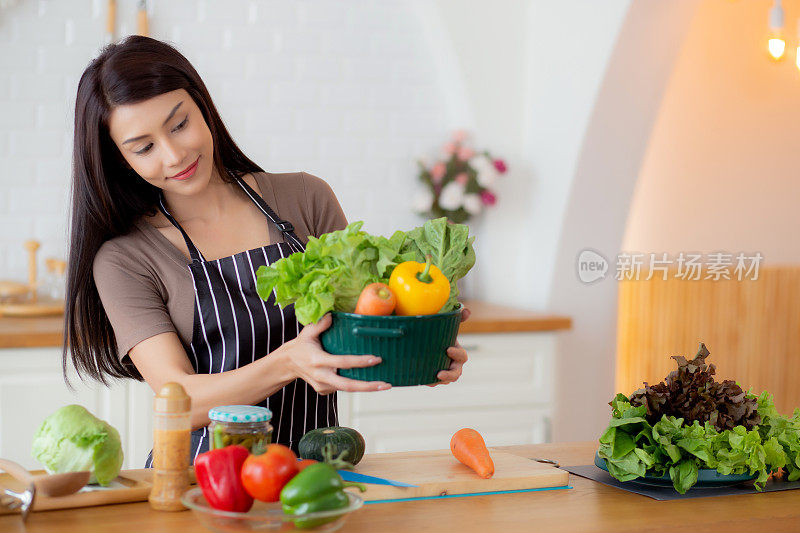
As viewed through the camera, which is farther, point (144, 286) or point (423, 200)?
point (423, 200)

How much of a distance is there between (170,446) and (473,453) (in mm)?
610

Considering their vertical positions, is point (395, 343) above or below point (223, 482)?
above

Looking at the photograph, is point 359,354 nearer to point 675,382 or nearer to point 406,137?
point 675,382

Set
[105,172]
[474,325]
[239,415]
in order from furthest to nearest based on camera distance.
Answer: [474,325] < [105,172] < [239,415]

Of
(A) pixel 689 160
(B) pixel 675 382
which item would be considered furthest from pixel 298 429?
(A) pixel 689 160

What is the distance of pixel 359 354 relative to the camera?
5.60 feet

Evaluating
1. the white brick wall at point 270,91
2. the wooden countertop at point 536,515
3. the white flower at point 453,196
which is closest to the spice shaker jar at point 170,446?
the wooden countertop at point 536,515

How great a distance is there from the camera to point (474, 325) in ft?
12.0

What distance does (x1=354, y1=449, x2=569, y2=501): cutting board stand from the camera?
5.74 feet

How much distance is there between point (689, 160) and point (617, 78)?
1.03 metres

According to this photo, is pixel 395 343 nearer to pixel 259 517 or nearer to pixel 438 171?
pixel 259 517

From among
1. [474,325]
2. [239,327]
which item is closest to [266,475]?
[239,327]

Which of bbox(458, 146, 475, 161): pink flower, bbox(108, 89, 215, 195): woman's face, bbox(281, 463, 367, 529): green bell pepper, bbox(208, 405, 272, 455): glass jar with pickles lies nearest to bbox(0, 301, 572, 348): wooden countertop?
bbox(458, 146, 475, 161): pink flower

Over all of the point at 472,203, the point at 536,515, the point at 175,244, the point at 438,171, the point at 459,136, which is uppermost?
the point at 459,136
